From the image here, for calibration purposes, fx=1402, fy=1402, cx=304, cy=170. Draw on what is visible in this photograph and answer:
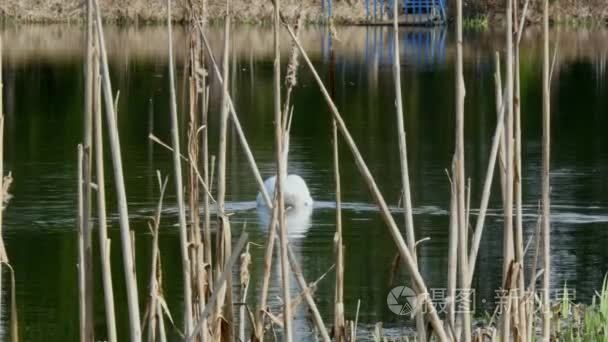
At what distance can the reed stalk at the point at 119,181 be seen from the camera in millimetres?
2689

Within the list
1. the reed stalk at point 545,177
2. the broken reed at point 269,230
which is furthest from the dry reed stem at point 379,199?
the reed stalk at point 545,177

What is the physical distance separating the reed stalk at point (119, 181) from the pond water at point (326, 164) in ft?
1.43

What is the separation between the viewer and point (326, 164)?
47.2ft

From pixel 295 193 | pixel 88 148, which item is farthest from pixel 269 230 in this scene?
pixel 295 193

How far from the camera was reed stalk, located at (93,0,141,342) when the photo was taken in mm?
2689

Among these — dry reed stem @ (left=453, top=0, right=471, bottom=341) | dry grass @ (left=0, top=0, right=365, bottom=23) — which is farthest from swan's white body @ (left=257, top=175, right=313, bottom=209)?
dry grass @ (left=0, top=0, right=365, bottom=23)

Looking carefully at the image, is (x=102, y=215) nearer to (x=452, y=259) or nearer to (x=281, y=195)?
(x=281, y=195)

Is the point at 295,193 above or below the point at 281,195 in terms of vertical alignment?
below

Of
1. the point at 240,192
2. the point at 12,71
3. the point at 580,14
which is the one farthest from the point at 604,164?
the point at 580,14

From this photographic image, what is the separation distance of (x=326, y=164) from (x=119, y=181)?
1165 cm

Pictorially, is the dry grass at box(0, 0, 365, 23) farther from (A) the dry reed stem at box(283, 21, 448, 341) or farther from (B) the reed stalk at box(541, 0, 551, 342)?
(A) the dry reed stem at box(283, 21, 448, 341)

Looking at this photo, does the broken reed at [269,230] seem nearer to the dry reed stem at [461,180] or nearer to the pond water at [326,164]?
the dry reed stem at [461,180]

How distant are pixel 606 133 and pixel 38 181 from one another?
778 cm

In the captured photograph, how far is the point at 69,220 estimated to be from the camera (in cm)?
1087
